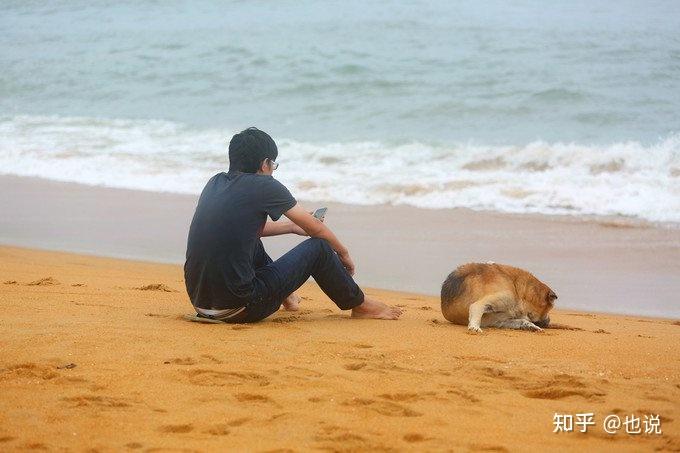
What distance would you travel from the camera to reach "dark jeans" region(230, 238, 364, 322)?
533 centimetres

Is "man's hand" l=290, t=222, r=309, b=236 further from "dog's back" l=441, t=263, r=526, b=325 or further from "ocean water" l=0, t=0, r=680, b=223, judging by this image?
"ocean water" l=0, t=0, r=680, b=223

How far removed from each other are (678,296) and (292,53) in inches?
569

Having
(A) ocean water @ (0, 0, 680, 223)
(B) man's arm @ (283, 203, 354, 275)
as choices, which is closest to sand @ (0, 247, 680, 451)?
(B) man's arm @ (283, 203, 354, 275)

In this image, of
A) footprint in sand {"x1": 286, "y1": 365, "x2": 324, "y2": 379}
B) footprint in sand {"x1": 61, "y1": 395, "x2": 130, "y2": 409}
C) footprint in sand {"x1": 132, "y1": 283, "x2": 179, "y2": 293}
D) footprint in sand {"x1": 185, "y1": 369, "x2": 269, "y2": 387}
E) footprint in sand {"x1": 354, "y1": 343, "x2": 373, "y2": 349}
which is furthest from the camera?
footprint in sand {"x1": 132, "y1": 283, "x2": 179, "y2": 293}

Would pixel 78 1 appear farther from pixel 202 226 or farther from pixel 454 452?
pixel 454 452

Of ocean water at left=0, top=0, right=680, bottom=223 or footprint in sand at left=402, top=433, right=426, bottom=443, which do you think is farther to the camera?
ocean water at left=0, top=0, right=680, bottom=223

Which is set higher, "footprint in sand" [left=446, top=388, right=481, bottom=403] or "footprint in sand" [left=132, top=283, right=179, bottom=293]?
"footprint in sand" [left=132, top=283, right=179, bottom=293]

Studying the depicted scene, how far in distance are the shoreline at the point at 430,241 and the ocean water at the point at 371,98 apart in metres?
0.75

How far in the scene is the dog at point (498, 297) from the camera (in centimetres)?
559

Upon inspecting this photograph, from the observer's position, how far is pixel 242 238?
16.9ft

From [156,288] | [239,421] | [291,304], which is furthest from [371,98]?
[239,421]

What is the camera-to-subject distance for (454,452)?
10.6ft

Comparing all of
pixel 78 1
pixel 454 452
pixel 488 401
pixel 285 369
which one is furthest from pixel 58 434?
pixel 78 1

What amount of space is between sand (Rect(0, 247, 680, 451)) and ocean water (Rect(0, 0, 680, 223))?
5.48m
